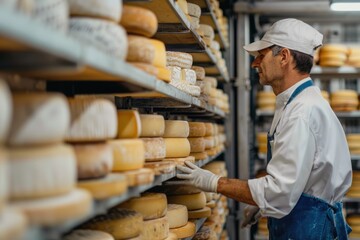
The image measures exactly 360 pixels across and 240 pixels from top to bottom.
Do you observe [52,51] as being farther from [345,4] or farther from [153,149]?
[345,4]

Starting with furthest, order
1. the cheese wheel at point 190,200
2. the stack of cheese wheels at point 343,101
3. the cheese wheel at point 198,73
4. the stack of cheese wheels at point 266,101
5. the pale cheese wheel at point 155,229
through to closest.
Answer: the stack of cheese wheels at point 266,101
the stack of cheese wheels at point 343,101
the cheese wheel at point 198,73
the cheese wheel at point 190,200
the pale cheese wheel at point 155,229

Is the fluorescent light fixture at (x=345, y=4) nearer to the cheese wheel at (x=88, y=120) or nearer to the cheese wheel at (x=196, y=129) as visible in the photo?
the cheese wheel at (x=196, y=129)

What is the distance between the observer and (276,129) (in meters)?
2.89

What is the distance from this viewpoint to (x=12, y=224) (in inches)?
35.7

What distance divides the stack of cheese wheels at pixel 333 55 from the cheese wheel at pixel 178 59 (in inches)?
114

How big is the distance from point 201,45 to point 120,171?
153 cm

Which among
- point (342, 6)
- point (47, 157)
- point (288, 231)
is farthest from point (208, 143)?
point (47, 157)

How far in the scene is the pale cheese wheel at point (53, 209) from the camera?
102cm

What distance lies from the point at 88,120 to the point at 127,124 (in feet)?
1.18

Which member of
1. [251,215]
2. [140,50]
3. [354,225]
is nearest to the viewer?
[140,50]

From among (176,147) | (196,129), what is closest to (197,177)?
(176,147)

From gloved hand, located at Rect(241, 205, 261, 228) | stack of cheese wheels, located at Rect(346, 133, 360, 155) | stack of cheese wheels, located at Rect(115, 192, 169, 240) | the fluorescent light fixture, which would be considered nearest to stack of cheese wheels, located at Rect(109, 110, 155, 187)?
stack of cheese wheels, located at Rect(115, 192, 169, 240)

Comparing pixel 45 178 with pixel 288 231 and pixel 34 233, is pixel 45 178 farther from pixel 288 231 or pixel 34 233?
pixel 288 231

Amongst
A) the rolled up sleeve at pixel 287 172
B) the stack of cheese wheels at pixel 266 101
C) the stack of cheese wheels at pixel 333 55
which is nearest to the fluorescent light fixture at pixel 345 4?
the stack of cheese wheels at pixel 333 55
